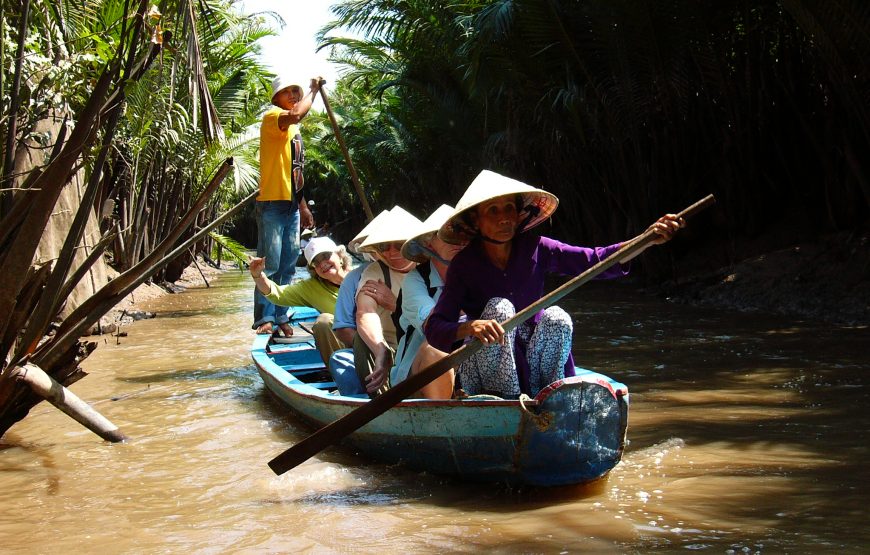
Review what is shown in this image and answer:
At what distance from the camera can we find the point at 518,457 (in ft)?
14.0

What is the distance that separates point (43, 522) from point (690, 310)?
29.1ft

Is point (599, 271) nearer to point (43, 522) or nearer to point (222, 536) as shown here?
point (222, 536)

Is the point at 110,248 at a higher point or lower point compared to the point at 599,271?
lower

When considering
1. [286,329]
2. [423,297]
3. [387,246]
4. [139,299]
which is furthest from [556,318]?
[139,299]

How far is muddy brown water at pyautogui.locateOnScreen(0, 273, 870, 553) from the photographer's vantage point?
3941mm

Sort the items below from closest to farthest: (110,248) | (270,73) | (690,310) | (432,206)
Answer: (690,310), (110,248), (270,73), (432,206)

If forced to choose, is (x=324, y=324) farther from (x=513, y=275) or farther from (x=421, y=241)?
(x=513, y=275)

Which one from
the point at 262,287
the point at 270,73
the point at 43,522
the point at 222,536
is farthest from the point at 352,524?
the point at 270,73

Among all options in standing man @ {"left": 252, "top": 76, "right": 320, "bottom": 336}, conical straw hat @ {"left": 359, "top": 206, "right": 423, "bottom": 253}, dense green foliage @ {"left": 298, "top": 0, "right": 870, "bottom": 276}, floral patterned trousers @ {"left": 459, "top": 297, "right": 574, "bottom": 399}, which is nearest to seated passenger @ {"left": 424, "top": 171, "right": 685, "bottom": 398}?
floral patterned trousers @ {"left": 459, "top": 297, "right": 574, "bottom": 399}

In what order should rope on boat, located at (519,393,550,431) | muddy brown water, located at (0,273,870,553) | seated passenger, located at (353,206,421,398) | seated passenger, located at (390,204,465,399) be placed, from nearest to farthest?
1. muddy brown water, located at (0,273,870,553)
2. rope on boat, located at (519,393,550,431)
3. seated passenger, located at (390,204,465,399)
4. seated passenger, located at (353,206,421,398)

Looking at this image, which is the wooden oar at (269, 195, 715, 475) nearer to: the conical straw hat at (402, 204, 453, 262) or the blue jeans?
the conical straw hat at (402, 204, 453, 262)

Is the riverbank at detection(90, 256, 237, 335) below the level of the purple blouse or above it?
below

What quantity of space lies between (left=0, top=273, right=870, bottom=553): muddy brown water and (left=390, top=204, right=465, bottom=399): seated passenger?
19.6 inches

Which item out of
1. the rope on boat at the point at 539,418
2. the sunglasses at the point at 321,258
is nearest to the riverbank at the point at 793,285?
the sunglasses at the point at 321,258
